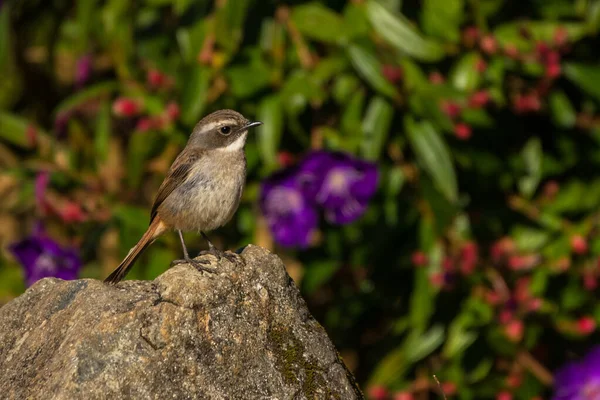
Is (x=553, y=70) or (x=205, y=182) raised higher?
(x=205, y=182)

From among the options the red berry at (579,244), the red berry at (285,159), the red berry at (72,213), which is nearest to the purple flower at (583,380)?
the red berry at (579,244)

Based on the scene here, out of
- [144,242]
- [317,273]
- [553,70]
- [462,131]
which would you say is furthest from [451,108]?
[144,242]

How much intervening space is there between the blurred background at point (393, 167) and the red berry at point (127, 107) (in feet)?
0.07

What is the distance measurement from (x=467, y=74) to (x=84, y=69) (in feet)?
10.6

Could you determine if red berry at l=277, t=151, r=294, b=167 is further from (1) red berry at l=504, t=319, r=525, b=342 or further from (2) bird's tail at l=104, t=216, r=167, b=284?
(1) red berry at l=504, t=319, r=525, b=342

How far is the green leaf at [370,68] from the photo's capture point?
21.4 ft

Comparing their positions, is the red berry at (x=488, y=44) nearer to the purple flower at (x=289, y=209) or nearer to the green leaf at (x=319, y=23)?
the green leaf at (x=319, y=23)

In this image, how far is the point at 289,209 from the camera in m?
6.66

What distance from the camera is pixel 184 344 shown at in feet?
13.0

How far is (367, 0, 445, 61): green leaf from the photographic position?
6645mm

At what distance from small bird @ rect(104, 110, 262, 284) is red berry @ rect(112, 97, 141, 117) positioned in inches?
26.1

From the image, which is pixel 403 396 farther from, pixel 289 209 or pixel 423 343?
pixel 289 209

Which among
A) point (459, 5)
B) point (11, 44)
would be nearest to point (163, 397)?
point (459, 5)

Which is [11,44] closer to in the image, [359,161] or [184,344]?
[359,161]
